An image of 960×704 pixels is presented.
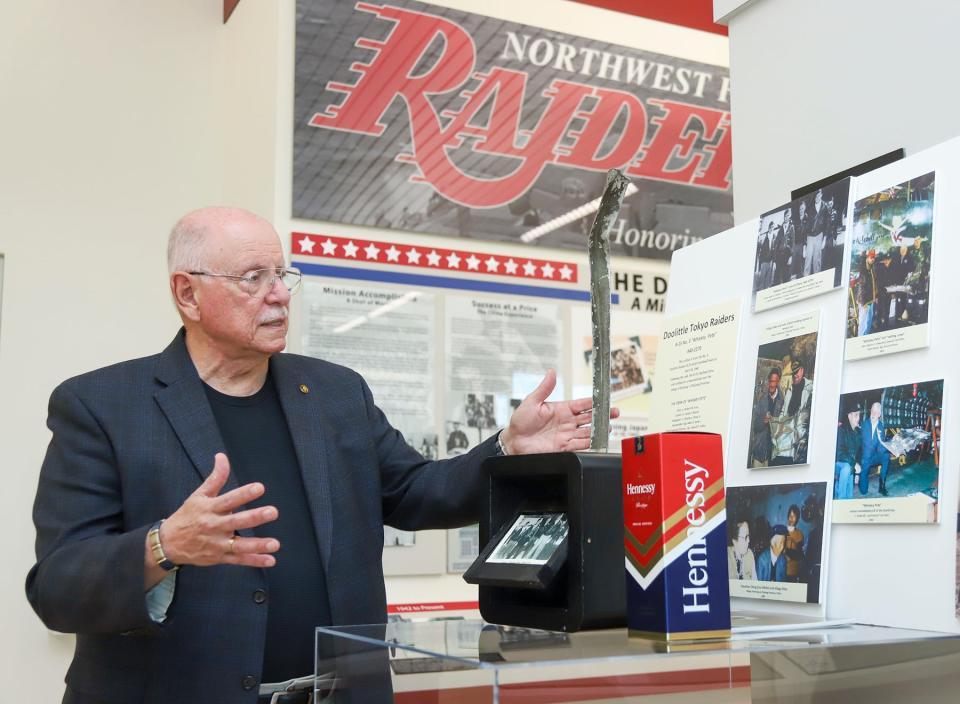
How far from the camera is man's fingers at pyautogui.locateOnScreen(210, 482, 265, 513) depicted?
1.36 meters

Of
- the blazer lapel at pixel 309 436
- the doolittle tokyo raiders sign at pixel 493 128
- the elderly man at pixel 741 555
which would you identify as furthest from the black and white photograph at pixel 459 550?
the elderly man at pixel 741 555

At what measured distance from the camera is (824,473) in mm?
1342

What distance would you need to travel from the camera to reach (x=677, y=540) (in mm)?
1100

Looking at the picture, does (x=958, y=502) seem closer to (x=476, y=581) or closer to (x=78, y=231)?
(x=476, y=581)

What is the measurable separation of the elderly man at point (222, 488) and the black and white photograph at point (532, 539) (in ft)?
0.98

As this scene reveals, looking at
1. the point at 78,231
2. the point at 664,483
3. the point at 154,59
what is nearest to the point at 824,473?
the point at 664,483

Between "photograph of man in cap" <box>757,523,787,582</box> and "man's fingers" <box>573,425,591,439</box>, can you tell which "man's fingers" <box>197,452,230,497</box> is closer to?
"man's fingers" <box>573,425,591,439</box>

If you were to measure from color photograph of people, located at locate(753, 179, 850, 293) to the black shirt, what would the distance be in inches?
37.9

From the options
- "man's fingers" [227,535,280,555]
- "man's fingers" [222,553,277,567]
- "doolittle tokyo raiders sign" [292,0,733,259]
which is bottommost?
"man's fingers" [222,553,277,567]

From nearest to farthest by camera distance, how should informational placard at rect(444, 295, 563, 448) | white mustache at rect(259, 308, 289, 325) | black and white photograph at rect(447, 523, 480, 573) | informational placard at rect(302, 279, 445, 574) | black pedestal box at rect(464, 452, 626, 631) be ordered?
black pedestal box at rect(464, 452, 626, 631), white mustache at rect(259, 308, 289, 325), informational placard at rect(302, 279, 445, 574), black and white photograph at rect(447, 523, 480, 573), informational placard at rect(444, 295, 563, 448)

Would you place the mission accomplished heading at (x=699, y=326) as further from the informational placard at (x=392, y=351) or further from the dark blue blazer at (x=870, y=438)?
the informational placard at (x=392, y=351)

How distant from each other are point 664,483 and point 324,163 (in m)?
2.98

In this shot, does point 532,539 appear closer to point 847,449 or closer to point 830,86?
point 847,449

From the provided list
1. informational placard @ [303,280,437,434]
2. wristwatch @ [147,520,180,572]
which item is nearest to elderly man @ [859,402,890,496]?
wristwatch @ [147,520,180,572]
